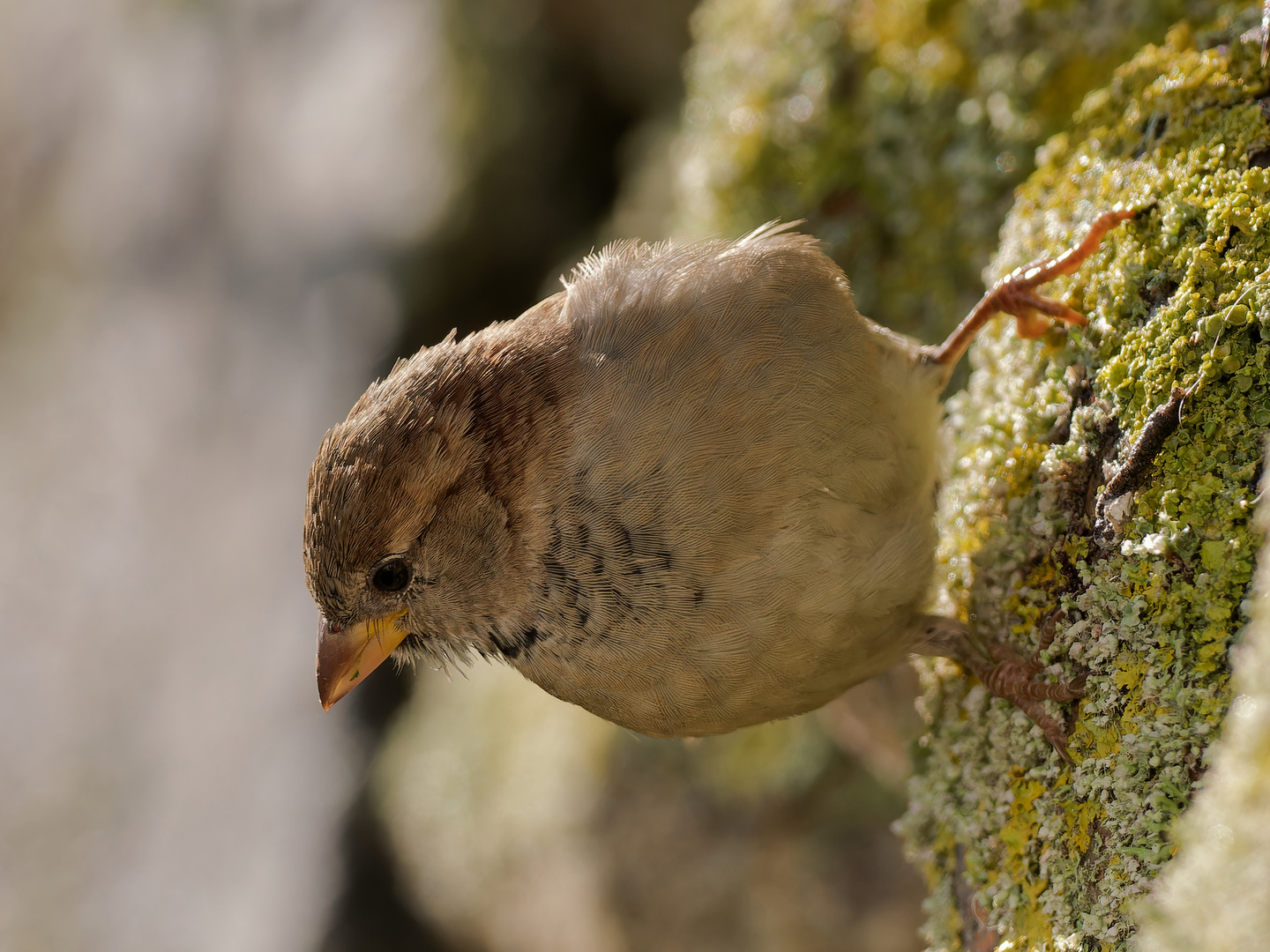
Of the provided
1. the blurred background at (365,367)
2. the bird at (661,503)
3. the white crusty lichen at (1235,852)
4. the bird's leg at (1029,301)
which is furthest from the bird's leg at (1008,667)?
the blurred background at (365,367)

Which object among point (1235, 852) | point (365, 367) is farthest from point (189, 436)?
point (1235, 852)

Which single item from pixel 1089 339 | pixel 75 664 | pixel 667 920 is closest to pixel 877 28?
pixel 1089 339

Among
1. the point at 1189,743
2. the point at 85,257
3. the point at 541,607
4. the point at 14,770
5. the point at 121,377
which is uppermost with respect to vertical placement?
the point at 85,257

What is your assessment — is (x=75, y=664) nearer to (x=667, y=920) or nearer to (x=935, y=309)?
(x=667, y=920)

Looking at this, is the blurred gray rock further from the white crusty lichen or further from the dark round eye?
the white crusty lichen

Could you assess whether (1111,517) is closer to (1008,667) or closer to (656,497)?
(1008,667)

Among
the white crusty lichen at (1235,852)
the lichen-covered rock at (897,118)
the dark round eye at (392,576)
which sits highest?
the lichen-covered rock at (897,118)

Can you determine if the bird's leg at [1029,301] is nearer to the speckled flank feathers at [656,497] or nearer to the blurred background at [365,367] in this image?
the speckled flank feathers at [656,497]
